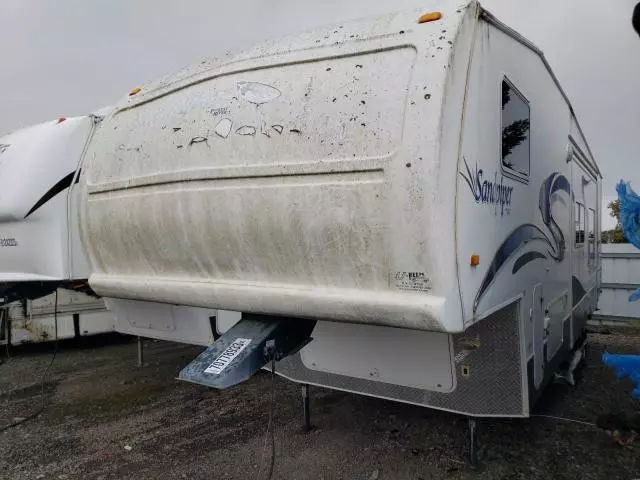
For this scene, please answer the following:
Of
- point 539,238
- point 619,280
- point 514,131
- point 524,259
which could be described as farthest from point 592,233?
point 619,280

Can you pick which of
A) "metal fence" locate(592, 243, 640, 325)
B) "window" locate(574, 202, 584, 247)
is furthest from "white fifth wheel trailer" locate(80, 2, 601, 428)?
"metal fence" locate(592, 243, 640, 325)

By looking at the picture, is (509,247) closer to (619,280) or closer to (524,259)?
(524,259)

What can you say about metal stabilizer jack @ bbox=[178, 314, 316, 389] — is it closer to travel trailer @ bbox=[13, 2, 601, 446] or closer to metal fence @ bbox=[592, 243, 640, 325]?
travel trailer @ bbox=[13, 2, 601, 446]

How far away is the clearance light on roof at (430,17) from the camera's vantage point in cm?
273

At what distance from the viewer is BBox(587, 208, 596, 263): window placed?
22.6ft

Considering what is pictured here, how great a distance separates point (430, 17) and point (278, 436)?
3400 mm

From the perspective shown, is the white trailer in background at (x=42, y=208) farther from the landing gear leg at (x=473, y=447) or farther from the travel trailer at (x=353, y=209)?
the landing gear leg at (x=473, y=447)

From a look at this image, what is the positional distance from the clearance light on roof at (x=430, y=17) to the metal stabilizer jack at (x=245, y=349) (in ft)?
6.14


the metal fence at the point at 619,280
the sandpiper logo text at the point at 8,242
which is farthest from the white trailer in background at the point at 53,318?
the metal fence at the point at 619,280

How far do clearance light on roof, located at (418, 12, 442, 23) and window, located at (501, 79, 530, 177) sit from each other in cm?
73

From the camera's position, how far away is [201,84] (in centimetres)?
351

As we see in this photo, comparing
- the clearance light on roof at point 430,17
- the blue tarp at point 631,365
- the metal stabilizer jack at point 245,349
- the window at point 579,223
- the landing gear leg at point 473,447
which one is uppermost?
the clearance light on roof at point 430,17

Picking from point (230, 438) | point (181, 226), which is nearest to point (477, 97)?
point (181, 226)

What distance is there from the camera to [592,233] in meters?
7.16
